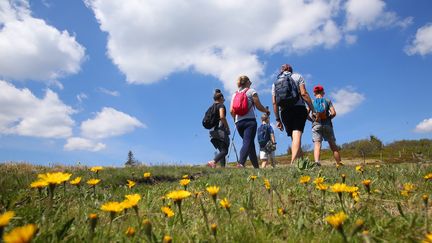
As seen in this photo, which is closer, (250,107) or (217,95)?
(250,107)

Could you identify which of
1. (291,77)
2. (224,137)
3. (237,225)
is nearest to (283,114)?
(291,77)

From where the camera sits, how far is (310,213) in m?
2.73

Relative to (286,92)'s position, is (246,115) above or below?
below

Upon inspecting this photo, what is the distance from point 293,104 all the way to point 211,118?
131 inches

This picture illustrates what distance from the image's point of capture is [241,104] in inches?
376

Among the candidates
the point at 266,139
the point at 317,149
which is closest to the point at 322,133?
the point at 317,149

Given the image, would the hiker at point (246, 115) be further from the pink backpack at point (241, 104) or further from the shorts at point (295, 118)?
the shorts at point (295, 118)

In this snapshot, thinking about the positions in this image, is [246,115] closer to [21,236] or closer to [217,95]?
[217,95]

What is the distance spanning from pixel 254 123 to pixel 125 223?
24.0 feet

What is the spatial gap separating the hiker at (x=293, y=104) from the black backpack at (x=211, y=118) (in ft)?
9.11

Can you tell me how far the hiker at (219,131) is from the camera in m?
11.0

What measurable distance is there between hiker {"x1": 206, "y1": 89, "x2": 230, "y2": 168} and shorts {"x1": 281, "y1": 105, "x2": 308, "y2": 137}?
2729 mm

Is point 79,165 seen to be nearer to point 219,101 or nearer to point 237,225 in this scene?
point 219,101

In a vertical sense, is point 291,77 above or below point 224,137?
above
